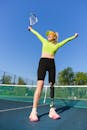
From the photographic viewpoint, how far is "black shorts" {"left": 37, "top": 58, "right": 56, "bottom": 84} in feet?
17.9

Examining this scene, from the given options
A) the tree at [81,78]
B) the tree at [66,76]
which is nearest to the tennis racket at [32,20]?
the tree at [66,76]

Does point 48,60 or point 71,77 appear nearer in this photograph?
point 48,60

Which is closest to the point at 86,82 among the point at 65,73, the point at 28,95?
the point at 65,73

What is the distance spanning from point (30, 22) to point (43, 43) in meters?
0.74

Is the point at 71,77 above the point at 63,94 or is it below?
above

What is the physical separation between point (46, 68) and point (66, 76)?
80767 millimetres

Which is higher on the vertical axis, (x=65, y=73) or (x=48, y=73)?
(x=65, y=73)

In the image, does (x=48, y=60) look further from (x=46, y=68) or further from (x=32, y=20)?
(x=32, y=20)

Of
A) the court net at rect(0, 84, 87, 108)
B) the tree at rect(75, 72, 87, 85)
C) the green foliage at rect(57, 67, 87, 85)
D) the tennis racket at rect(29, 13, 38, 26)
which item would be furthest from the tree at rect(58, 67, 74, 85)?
the tennis racket at rect(29, 13, 38, 26)

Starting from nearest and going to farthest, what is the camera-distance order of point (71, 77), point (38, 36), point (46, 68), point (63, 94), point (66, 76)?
point (46, 68)
point (38, 36)
point (63, 94)
point (66, 76)
point (71, 77)

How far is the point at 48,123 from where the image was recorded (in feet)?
15.0

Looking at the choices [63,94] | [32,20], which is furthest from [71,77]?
[32,20]

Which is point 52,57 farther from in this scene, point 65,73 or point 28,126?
point 65,73

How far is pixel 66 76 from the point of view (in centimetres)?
8600
